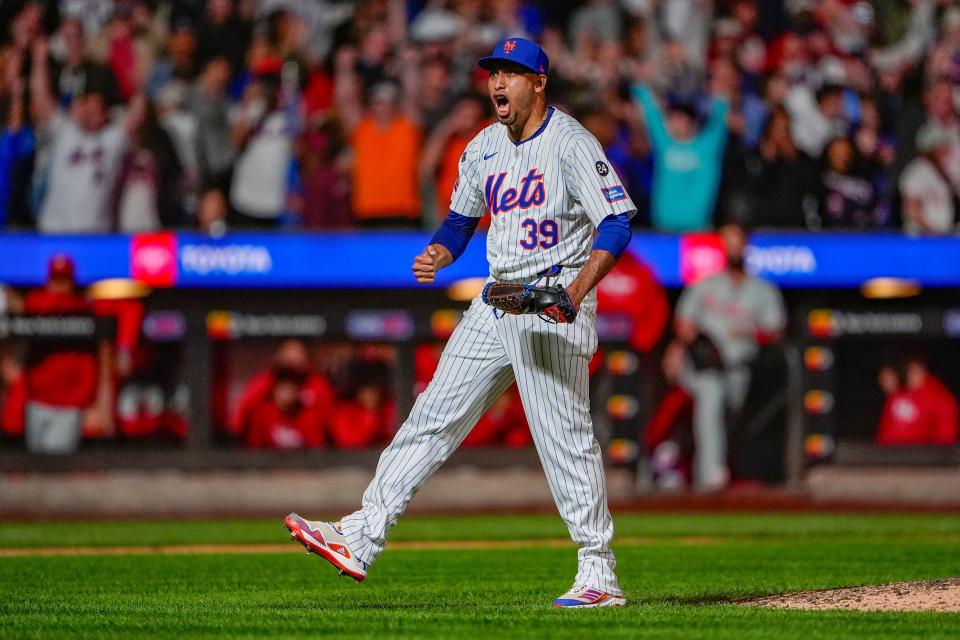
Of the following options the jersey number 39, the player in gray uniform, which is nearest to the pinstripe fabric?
the jersey number 39

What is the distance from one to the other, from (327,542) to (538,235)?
1146mm

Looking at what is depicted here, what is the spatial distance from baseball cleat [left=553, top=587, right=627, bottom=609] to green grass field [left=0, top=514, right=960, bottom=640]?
0.26ft

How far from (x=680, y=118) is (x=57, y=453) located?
18.2ft

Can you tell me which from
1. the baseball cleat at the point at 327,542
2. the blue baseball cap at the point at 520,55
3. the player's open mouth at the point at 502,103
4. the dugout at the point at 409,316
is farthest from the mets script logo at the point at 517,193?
the dugout at the point at 409,316

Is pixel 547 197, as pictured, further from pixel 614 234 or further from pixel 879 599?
pixel 879 599

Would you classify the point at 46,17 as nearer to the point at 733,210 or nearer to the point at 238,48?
the point at 238,48

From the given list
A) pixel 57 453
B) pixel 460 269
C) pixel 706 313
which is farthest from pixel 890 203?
pixel 57 453

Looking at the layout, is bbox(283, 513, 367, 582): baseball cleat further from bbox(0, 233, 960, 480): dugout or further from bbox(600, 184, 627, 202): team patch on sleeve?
bbox(0, 233, 960, 480): dugout

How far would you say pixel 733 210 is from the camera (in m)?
12.2

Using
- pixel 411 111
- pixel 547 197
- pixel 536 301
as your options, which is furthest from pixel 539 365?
pixel 411 111

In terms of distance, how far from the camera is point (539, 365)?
4.79 meters

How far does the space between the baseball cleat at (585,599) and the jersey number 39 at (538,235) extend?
1.07 m

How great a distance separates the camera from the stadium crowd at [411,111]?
39.2 feet

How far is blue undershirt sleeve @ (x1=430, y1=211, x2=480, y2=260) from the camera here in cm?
506
